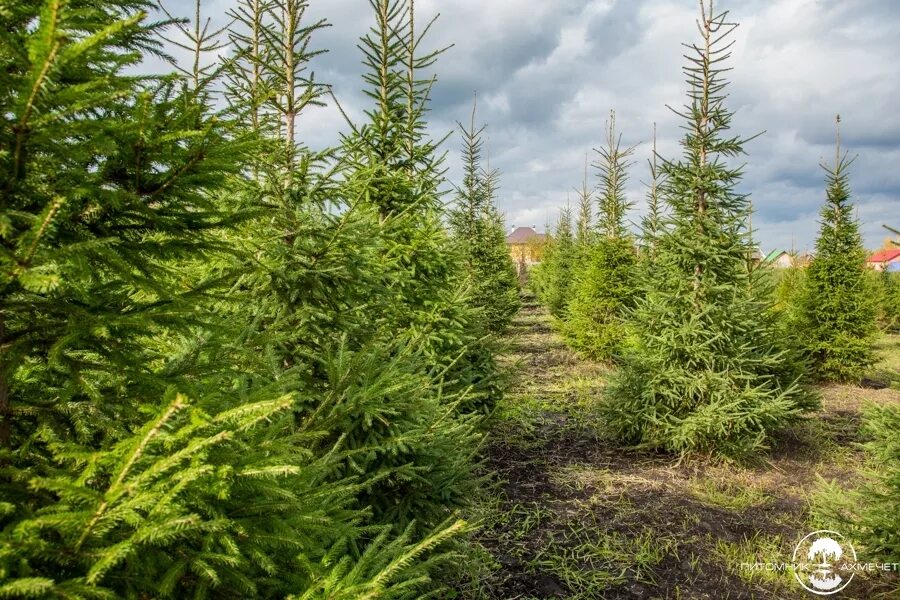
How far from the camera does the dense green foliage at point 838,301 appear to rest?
11273mm

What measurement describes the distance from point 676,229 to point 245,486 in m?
6.60

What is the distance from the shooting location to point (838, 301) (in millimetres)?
11445

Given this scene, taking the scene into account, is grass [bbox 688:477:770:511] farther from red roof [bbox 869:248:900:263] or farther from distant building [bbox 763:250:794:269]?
red roof [bbox 869:248:900:263]

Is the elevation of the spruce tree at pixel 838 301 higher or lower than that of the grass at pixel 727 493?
higher

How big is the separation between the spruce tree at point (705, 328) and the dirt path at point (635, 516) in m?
0.61

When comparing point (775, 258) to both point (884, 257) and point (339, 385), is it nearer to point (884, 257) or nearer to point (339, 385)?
point (339, 385)

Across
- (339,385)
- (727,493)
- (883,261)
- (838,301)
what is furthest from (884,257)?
(339,385)

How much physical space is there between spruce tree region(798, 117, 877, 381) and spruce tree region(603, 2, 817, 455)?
6.04 meters

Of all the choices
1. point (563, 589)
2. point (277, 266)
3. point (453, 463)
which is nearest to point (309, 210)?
point (277, 266)

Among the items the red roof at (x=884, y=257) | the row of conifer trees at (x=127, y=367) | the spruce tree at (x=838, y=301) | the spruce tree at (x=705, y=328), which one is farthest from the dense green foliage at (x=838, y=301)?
the row of conifer trees at (x=127, y=367)

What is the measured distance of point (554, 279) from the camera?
67.8 ft

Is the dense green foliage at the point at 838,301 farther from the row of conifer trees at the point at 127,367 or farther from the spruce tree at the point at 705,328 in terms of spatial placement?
the row of conifer trees at the point at 127,367

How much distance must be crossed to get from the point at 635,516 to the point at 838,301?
376 inches

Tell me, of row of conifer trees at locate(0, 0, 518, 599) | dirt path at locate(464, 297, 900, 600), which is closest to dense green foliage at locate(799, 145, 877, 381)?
dirt path at locate(464, 297, 900, 600)
